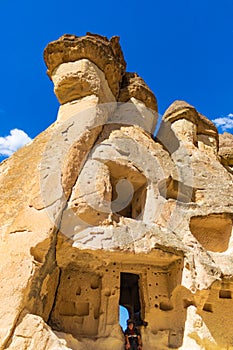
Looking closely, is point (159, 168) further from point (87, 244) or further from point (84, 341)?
point (84, 341)

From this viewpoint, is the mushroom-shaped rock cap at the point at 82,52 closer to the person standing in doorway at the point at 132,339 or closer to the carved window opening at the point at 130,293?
the carved window opening at the point at 130,293

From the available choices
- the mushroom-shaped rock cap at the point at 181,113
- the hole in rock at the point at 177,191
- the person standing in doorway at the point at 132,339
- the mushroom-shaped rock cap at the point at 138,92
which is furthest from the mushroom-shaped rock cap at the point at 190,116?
the person standing in doorway at the point at 132,339

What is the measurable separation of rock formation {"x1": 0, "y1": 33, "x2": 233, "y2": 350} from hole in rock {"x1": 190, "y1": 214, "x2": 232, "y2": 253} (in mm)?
26

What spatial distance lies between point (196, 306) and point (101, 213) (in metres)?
2.34

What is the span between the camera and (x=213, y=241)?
285 inches

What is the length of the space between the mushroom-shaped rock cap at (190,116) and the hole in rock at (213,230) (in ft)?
15.7

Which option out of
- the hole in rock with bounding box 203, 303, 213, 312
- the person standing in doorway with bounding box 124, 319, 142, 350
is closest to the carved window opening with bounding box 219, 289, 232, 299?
the hole in rock with bounding box 203, 303, 213, 312

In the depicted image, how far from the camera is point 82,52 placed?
8055 millimetres

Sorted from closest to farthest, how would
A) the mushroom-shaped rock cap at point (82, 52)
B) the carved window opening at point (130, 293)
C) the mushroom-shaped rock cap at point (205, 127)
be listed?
the mushroom-shaped rock cap at point (82, 52) → the carved window opening at point (130, 293) → the mushroom-shaped rock cap at point (205, 127)

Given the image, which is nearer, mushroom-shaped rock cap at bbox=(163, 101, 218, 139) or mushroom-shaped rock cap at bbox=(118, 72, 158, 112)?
mushroom-shaped rock cap at bbox=(118, 72, 158, 112)

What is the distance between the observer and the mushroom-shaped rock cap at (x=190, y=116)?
11.0 m

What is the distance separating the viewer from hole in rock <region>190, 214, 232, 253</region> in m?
7.11

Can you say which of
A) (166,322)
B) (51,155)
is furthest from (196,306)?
(51,155)

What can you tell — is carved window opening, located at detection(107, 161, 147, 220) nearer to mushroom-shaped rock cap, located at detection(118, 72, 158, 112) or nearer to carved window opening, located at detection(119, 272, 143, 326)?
carved window opening, located at detection(119, 272, 143, 326)
